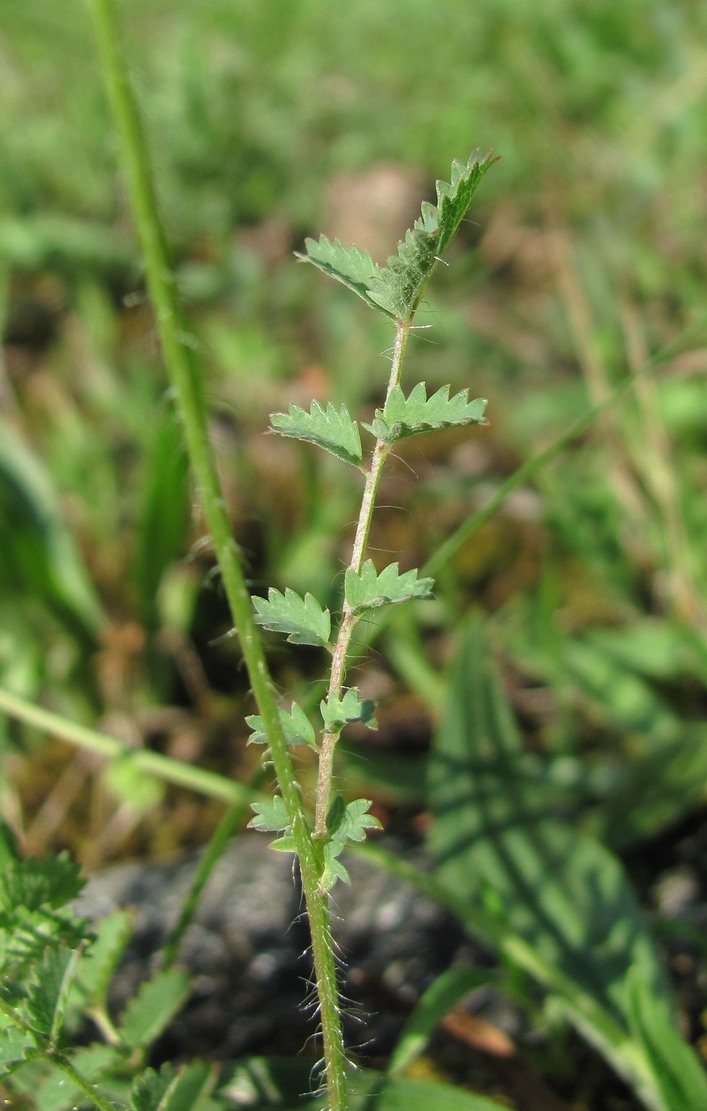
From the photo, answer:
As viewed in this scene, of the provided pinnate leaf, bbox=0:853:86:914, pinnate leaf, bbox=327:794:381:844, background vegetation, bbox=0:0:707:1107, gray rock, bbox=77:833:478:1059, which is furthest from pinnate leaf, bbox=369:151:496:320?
gray rock, bbox=77:833:478:1059

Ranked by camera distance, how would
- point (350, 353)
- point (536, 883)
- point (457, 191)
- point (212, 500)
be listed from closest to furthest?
point (457, 191)
point (212, 500)
point (536, 883)
point (350, 353)

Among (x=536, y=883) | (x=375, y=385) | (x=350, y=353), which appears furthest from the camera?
(x=375, y=385)

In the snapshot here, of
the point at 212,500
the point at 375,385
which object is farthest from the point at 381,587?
the point at 375,385

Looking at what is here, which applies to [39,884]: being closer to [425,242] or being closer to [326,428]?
[326,428]

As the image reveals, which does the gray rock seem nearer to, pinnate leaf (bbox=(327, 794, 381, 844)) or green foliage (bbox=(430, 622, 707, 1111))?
green foliage (bbox=(430, 622, 707, 1111))

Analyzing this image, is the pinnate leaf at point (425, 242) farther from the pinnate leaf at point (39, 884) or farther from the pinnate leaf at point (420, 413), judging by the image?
the pinnate leaf at point (39, 884)

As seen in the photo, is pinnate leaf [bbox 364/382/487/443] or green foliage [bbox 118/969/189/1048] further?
green foliage [bbox 118/969/189/1048]

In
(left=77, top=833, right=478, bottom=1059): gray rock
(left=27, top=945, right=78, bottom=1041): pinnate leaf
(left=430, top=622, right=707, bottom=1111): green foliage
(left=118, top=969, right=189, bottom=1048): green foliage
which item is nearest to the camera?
(left=27, top=945, right=78, bottom=1041): pinnate leaf
